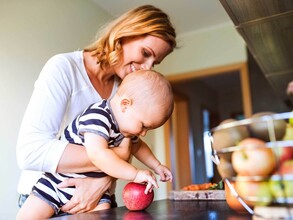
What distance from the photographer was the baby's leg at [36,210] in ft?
2.77

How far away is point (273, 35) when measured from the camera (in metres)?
1.39

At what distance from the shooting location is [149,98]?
0.76m

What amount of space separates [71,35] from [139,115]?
5.63 ft

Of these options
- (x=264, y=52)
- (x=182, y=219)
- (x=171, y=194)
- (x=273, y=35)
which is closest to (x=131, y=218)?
(x=182, y=219)

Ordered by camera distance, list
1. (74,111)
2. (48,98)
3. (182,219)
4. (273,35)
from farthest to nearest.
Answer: (273,35), (74,111), (48,98), (182,219)

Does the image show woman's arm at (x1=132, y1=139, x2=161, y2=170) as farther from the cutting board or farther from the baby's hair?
the baby's hair

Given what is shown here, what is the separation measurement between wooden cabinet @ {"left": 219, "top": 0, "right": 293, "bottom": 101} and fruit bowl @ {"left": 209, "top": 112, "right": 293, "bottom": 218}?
0.70 m

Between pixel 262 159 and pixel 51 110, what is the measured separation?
63 cm

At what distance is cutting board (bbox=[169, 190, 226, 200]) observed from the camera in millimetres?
915

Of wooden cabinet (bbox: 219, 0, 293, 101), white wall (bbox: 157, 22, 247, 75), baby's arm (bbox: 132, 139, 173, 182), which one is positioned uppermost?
white wall (bbox: 157, 22, 247, 75)

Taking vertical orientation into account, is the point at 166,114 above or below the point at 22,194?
above

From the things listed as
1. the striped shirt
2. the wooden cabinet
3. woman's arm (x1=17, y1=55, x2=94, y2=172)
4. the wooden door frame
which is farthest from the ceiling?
the striped shirt

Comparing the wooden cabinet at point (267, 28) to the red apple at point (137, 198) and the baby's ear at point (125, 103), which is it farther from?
the red apple at point (137, 198)

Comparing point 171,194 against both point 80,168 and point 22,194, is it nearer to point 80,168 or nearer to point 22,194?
point 80,168
